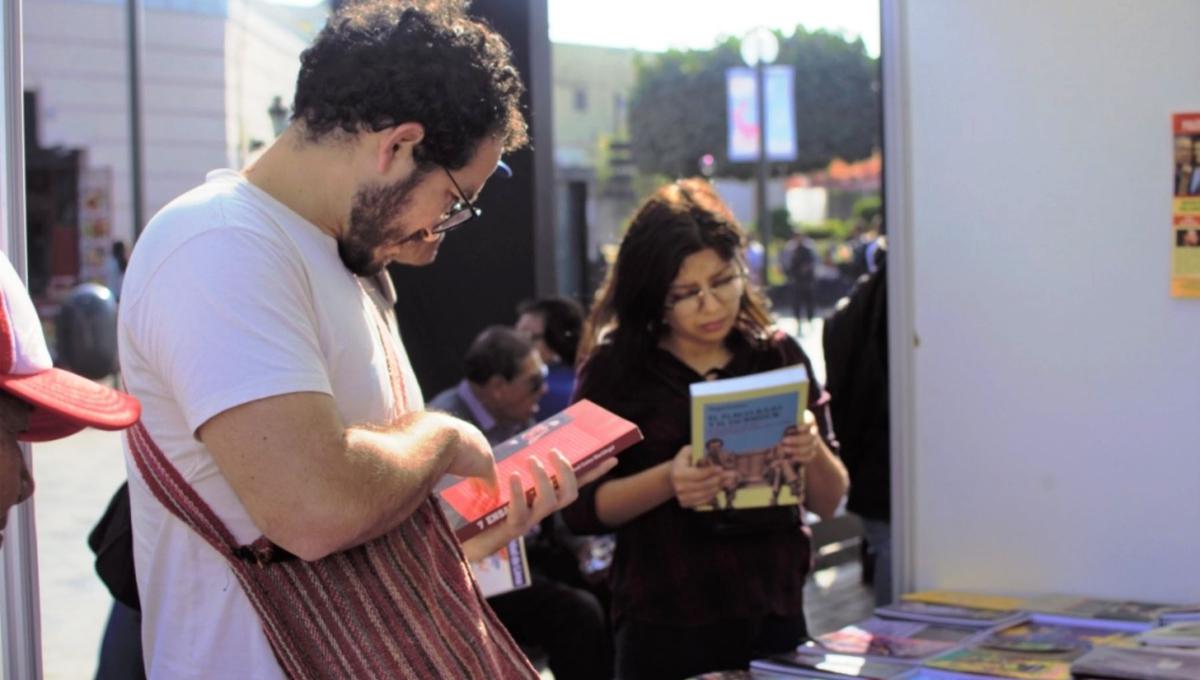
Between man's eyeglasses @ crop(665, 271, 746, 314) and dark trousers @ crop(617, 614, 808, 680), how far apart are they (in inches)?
25.3

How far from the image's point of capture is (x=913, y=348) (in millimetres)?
3096

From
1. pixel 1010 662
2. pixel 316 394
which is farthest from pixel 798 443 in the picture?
pixel 316 394

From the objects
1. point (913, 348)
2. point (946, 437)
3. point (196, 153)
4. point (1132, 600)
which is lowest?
point (1132, 600)

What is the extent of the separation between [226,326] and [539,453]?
74cm

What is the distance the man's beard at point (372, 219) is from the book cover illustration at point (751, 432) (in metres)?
1.01

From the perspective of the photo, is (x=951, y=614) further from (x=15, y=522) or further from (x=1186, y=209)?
(x=15, y=522)

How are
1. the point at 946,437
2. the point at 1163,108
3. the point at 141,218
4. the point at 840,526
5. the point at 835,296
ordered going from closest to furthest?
1. the point at 1163,108
2. the point at 946,437
3. the point at 840,526
4. the point at 141,218
5. the point at 835,296

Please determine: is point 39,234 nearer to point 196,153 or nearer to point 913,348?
point 196,153

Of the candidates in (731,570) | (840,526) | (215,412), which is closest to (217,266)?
(215,412)

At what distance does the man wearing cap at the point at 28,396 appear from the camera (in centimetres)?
126

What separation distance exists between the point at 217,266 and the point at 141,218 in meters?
10.1

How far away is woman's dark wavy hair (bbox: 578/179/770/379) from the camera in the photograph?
2.71m

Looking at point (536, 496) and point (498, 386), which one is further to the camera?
Answer: point (498, 386)

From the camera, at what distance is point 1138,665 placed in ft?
7.63
